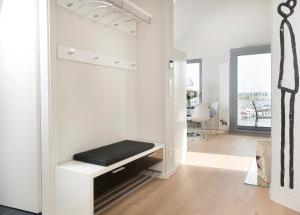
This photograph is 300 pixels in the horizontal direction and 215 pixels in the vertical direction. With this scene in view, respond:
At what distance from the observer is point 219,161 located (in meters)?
4.01

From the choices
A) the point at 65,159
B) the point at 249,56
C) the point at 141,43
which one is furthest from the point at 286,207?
the point at 249,56

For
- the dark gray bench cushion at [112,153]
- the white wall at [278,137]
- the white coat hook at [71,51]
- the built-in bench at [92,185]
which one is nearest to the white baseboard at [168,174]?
the built-in bench at [92,185]

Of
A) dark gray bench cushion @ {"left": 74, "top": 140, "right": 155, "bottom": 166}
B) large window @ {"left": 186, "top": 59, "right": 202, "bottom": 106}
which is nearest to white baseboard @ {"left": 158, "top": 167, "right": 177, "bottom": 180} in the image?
dark gray bench cushion @ {"left": 74, "top": 140, "right": 155, "bottom": 166}

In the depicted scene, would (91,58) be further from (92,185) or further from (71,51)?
(92,185)

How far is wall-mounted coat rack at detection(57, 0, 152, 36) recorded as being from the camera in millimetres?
2363

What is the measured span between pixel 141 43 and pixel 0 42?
164 centimetres

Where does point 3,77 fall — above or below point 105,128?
above

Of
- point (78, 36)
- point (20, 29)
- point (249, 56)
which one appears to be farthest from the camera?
point (249, 56)

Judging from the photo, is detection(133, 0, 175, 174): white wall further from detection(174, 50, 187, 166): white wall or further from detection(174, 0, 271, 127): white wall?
detection(174, 0, 271, 127): white wall

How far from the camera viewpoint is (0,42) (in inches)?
92.3

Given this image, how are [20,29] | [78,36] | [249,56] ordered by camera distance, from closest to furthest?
[20,29] → [78,36] → [249,56]

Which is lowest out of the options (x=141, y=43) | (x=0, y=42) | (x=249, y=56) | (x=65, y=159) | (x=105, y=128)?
(x=65, y=159)

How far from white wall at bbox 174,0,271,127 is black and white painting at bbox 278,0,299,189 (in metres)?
4.26

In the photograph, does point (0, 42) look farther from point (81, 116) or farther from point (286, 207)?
point (286, 207)
